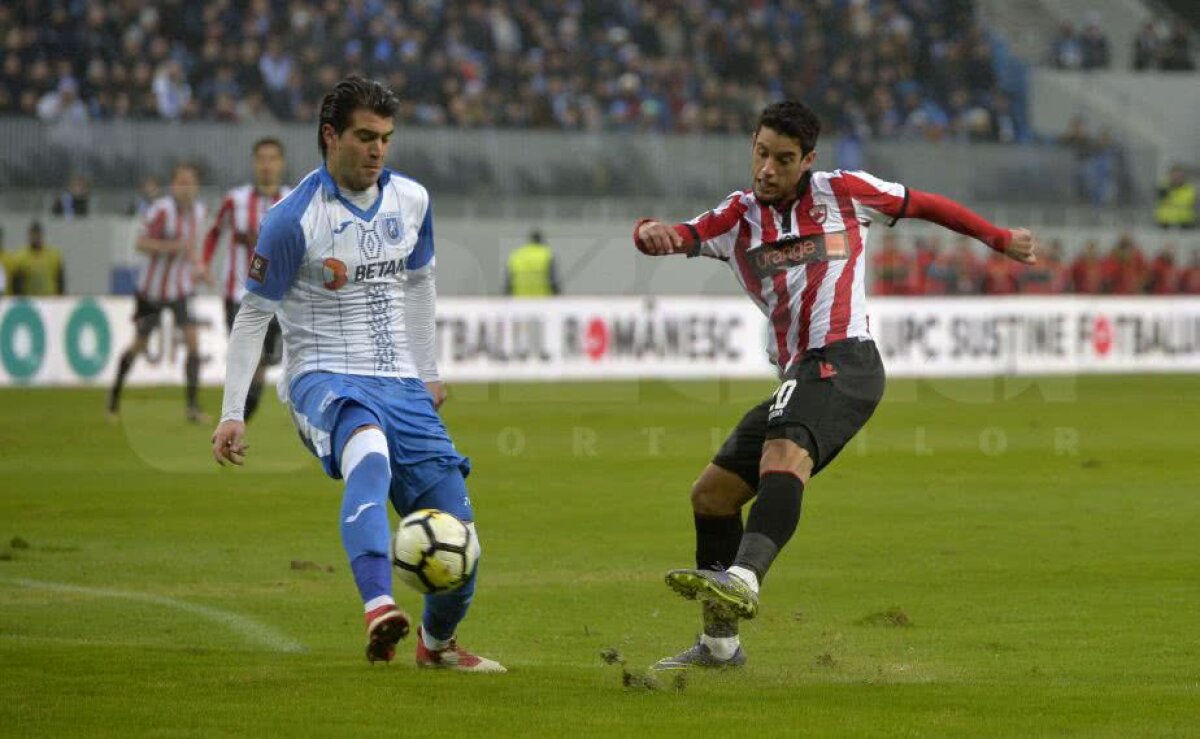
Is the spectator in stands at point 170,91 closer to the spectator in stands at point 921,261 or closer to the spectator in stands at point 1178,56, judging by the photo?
the spectator in stands at point 921,261

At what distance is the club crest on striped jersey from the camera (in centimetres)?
756

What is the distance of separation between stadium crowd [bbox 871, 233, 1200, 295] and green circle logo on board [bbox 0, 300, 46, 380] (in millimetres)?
12817

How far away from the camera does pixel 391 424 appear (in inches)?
273

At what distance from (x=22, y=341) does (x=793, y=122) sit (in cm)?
1775

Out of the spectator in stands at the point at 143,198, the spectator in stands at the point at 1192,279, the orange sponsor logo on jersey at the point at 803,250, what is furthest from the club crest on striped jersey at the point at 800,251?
the spectator in stands at the point at 1192,279

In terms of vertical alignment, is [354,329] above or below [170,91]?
below

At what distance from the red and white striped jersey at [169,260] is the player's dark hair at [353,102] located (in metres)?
12.4

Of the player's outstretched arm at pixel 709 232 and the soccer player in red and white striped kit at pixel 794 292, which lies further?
the player's outstretched arm at pixel 709 232

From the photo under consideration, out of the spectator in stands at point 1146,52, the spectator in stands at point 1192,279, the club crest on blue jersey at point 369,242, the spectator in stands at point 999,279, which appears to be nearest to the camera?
the club crest on blue jersey at point 369,242

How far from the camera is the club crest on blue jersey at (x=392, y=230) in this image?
7.12 m

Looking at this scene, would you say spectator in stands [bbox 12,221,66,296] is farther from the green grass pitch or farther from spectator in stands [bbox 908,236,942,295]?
spectator in stands [bbox 908,236,942,295]

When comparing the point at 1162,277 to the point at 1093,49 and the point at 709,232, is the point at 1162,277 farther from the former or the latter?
the point at 709,232

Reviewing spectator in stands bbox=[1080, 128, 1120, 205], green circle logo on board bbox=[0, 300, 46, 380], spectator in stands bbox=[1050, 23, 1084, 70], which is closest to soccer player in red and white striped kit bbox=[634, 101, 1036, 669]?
green circle logo on board bbox=[0, 300, 46, 380]

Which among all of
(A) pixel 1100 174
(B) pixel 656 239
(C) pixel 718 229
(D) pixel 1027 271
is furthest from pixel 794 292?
(A) pixel 1100 174
